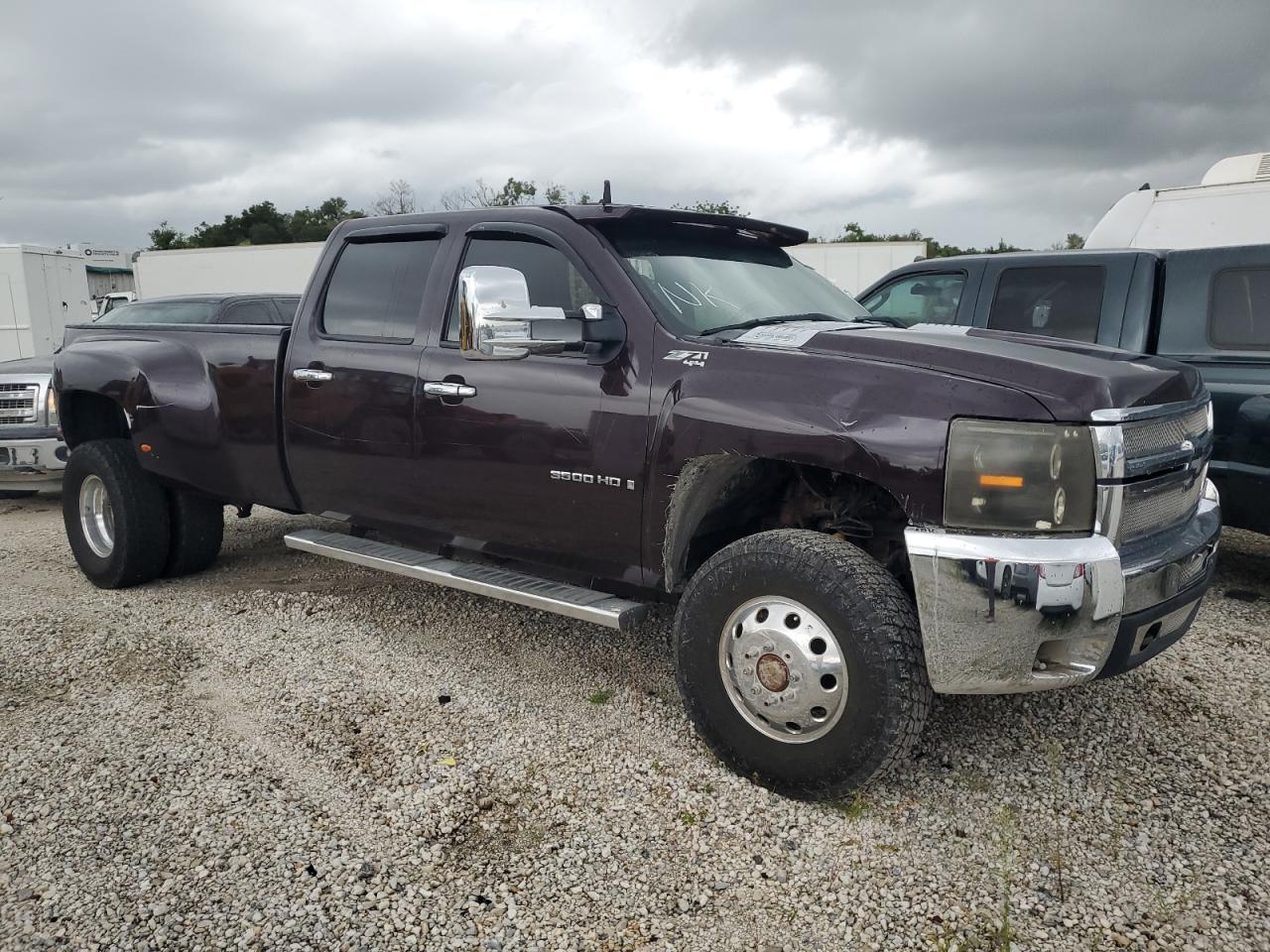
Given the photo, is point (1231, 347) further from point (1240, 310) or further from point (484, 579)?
point (484, 579)

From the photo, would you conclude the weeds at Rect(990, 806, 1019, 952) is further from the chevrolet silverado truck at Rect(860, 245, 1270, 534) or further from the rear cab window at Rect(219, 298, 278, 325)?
the rear cab window at Rect(219, 298, 278, 325)

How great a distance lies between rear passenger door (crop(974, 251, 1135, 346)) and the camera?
5.54 meters

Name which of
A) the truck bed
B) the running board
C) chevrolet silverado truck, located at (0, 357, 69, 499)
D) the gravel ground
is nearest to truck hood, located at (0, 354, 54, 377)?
chevrolet silverado truck, located at (0, 357, 69, 499)

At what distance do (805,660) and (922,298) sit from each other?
441 centimetres

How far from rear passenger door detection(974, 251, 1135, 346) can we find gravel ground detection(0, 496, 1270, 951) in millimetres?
Answer: 2031

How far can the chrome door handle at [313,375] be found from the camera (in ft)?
13.7

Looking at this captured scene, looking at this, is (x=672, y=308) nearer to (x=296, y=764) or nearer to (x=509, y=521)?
(x=509, y=521)

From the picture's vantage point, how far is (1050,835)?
281 centimetres

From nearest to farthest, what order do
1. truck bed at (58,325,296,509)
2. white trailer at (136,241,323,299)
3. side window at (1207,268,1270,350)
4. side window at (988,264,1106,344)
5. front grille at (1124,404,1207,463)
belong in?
front grille at (1124,404,1207,463) → truck bed at (58,325,296,509) → side window at (1207,268,1270,350) → side window at (988,264,1106,344) → white trailer at (136,241,323,299)

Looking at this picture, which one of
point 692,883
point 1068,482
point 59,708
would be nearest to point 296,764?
point 59,708

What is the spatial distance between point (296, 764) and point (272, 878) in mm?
664

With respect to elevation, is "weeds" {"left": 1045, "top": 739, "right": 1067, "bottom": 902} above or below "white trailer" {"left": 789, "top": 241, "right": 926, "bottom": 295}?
below

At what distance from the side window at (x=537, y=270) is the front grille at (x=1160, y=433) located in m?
1.82

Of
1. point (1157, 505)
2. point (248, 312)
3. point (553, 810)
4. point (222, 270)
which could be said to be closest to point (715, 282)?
point (1157, 505)
